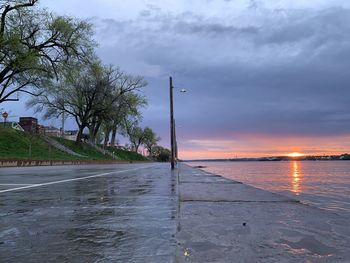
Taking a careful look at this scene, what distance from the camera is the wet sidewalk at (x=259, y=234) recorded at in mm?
4277

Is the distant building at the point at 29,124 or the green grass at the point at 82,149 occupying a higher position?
the distant building at the point at 29,124

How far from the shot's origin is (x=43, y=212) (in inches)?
278

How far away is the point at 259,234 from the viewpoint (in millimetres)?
5277

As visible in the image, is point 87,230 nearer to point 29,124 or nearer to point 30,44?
point 30,44

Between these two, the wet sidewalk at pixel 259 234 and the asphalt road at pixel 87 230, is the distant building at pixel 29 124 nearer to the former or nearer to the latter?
the asphalt road at pixel 87 230

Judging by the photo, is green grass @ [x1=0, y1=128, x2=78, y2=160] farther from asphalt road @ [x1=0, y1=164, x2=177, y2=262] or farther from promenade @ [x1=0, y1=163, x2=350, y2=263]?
promenade @ [x1=0, y1=163, x2=350, y2=263]

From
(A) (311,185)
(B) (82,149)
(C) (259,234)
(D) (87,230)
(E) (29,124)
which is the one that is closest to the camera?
(C) (259,234)

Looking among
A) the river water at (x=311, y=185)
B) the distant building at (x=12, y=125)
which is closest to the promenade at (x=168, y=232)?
the river water at (x=311, y=185)

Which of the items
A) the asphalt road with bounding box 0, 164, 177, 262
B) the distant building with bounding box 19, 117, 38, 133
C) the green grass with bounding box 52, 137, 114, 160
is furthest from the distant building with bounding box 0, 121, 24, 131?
the asphalt road with bounding box 0, 164, 177, 262

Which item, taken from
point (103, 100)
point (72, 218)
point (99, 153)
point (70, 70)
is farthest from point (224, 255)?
point (99, 153)

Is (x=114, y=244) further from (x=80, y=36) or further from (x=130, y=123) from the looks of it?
(x=130, y=123)

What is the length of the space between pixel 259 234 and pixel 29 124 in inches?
2778

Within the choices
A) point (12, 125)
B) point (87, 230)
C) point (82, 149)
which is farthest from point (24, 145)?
point (87, 230)

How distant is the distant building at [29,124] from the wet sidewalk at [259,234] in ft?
210
